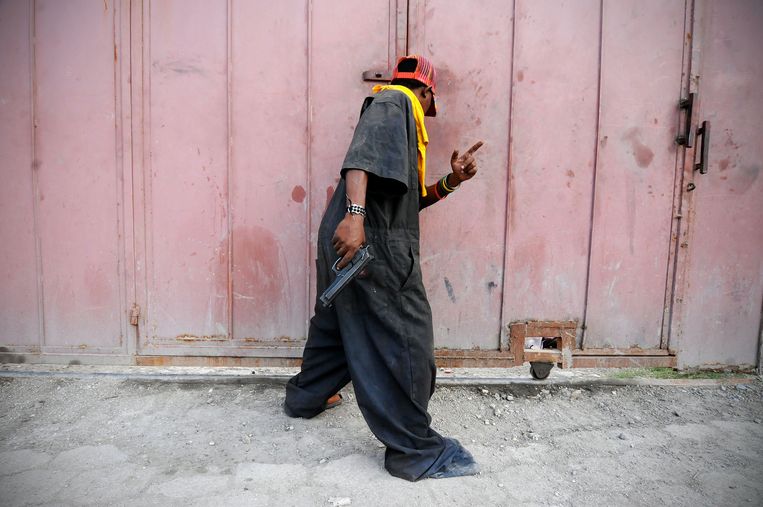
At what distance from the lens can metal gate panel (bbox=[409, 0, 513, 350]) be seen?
2250 mm

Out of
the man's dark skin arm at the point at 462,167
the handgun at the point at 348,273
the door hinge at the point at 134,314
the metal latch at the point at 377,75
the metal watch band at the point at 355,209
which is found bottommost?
the door hinge at the point at 134,314

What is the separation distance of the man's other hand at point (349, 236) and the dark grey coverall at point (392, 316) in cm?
13

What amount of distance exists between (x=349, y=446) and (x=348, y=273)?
31.0 inches

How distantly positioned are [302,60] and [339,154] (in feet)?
1.68

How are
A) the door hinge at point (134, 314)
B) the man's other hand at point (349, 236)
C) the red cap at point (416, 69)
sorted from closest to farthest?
the man's other hand at point (349, 236) < the red cap at point (416, 69) < the door hinge at point (134, 314)

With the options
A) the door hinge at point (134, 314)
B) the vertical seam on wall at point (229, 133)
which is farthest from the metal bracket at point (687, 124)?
the door hinge at point (134, 314)

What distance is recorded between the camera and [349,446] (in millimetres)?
1812

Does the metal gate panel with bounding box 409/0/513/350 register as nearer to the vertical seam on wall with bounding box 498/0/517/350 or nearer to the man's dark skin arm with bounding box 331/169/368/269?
the vertical seam on wall with bounding box 498/0/517/350

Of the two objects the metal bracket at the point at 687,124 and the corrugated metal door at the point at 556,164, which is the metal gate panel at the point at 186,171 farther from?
the metal bracket at the point at 687,124

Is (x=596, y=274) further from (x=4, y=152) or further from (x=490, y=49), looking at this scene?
(x=4, y=152)

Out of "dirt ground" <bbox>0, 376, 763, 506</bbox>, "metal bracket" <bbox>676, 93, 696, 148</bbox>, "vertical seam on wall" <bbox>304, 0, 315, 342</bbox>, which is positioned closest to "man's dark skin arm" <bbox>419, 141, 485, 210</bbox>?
"vertical seam on wall" <bbox>304, 0, 315, 342</bbox>

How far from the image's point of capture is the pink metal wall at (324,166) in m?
2.25

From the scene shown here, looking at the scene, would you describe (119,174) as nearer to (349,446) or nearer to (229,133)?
(229,133)

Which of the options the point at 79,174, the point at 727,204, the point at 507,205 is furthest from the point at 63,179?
the point at 727,204
